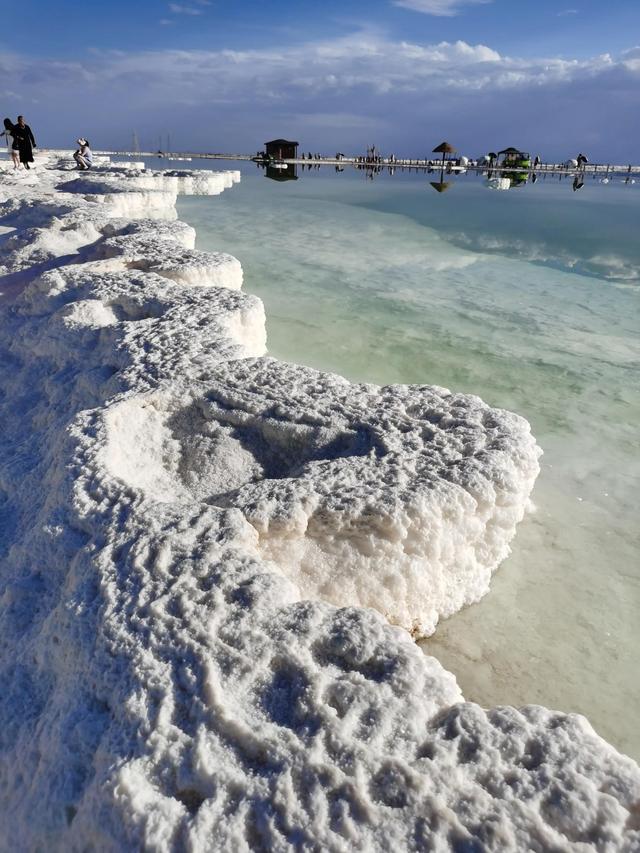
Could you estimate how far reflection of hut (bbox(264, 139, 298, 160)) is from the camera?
38094mm

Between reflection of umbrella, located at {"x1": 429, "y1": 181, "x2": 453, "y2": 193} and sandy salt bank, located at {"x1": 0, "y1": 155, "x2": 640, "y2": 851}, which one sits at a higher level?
reflection of umbrella, located at {"x1": 429, "y1": 181, "x2": 453, "y2": 193}

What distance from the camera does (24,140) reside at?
16141mm

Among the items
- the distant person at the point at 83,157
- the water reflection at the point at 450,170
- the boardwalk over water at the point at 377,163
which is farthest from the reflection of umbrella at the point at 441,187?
the distant person at the point at 83,157

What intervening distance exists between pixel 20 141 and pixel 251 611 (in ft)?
59.3

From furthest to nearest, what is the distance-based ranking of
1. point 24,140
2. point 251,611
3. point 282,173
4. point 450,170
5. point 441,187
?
point 450,170 → point 282,173 → point 441,187 → point 24,140 → point 251,611

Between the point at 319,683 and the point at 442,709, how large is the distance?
1.49 feet

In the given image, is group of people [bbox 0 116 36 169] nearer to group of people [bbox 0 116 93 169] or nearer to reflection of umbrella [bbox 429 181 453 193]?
group of people [bbox 0 116 93 169]

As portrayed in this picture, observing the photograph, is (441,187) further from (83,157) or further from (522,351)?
(522,351)

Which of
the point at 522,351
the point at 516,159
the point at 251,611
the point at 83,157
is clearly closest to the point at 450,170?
the point at 516,159

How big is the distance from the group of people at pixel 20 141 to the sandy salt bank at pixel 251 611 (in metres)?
13.2

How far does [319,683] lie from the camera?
7.01 ft

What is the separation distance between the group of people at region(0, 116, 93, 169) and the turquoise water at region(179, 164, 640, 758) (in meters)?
3.25

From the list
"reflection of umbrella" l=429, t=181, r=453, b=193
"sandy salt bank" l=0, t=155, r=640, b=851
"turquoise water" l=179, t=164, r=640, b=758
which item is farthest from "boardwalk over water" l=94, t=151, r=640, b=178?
"sandy salt bank" l=0, t=155, r=640, b=851

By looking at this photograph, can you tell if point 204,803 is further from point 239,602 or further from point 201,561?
point 201,561
